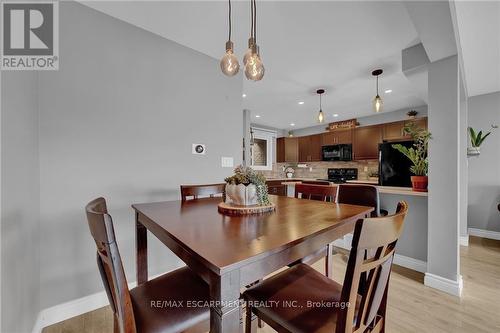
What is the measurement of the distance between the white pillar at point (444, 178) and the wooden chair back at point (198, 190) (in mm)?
2019

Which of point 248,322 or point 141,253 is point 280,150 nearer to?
point 141,253

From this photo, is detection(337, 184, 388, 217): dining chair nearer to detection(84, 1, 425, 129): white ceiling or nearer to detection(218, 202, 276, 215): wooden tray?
detection(218, 202, 276, 215): wooden tray

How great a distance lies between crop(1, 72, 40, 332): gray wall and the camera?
0.98m

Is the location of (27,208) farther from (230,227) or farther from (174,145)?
(230,227)

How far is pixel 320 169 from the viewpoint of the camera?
6125 millimetres

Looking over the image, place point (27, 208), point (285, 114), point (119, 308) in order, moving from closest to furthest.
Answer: point (119, 308) < point (27, 208) < point (285, 114)

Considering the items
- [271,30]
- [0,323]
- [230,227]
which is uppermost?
[271,30]

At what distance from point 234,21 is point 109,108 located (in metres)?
1.30

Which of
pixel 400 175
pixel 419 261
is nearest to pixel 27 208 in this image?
pixel 419 261

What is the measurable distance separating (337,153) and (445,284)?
370 centimetres

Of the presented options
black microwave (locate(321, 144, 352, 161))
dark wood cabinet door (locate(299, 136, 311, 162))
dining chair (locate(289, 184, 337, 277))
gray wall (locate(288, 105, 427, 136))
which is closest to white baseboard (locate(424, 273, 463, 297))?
dining chair (locate(289, 184, 337, 277))

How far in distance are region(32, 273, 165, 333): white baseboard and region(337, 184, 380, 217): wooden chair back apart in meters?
2.17

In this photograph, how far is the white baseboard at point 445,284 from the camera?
1865 mm

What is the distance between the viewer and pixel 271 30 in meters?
1.94
